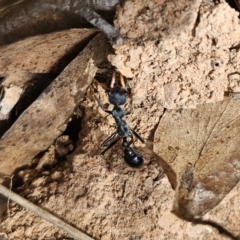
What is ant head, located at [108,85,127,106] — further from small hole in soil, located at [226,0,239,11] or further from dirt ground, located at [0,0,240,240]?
small hole in soil, located at [226,0,239,11]

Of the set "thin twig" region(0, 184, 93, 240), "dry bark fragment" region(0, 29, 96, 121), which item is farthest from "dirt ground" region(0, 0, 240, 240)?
"dry bark fragment" region(0, 29, 96, 121)

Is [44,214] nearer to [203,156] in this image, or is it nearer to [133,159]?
[133,159]

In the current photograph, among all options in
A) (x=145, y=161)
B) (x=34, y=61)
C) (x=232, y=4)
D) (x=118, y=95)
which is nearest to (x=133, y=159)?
(x=145, y=161)

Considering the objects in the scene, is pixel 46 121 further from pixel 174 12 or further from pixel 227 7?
pixel 227 7

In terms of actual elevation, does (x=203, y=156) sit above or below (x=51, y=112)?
below

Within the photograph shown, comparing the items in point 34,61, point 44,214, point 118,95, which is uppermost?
point 34,61
